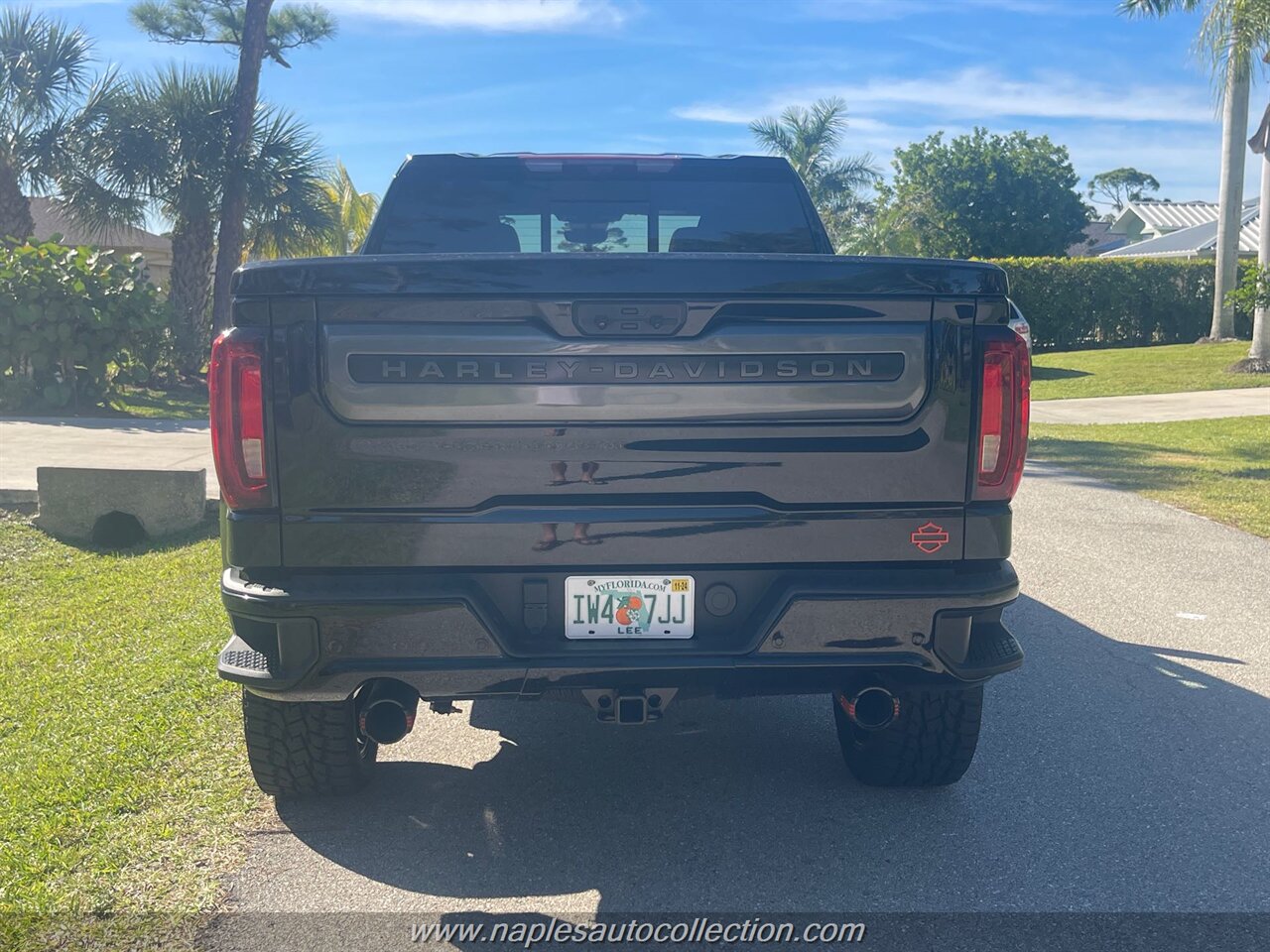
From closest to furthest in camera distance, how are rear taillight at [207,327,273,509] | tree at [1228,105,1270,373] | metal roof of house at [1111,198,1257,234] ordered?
rear taillight at [207,327,273,509] < tree at [1228,105,1270,373] < metal roof of house at [1111,198,1257,234]

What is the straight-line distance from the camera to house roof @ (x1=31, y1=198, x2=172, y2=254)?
20.9 m

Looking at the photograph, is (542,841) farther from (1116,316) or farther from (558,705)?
(1116,316)

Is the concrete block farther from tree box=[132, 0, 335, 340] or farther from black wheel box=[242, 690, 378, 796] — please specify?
tree box=[132, 0, 335, 340]

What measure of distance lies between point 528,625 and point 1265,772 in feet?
8.96

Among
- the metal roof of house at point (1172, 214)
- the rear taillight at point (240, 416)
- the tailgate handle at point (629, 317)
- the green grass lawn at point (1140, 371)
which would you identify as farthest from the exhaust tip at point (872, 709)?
the metal roof of house at point (1172, 214)

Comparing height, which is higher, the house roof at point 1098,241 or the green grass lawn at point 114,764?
the house roof at point 1098,241

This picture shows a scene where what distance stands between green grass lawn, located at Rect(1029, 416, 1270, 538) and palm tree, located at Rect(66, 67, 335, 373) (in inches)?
521

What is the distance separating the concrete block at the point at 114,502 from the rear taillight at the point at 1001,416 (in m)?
6.44

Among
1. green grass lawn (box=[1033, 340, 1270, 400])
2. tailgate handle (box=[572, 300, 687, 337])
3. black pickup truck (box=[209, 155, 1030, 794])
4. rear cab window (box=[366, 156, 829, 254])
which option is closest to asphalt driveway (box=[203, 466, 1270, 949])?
black pickup truck (box=[209, 155, 1030, 794])

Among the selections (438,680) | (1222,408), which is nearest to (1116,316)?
(1222,408)

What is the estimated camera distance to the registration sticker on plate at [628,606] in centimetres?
326

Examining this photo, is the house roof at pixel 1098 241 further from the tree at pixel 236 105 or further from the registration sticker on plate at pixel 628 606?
the registration sticker on plate at pixel 628 606

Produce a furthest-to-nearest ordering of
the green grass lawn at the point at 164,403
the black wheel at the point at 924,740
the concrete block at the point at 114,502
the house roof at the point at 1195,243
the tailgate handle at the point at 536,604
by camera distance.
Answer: the house roof at the point at 1195,243 < the green grass lawn at the point at 164,403 < the concrete block at the point at 114,502 < the black wheel at the point at 924,740 < the tailgate handle at the point at 536,604

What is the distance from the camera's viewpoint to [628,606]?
327 cm
